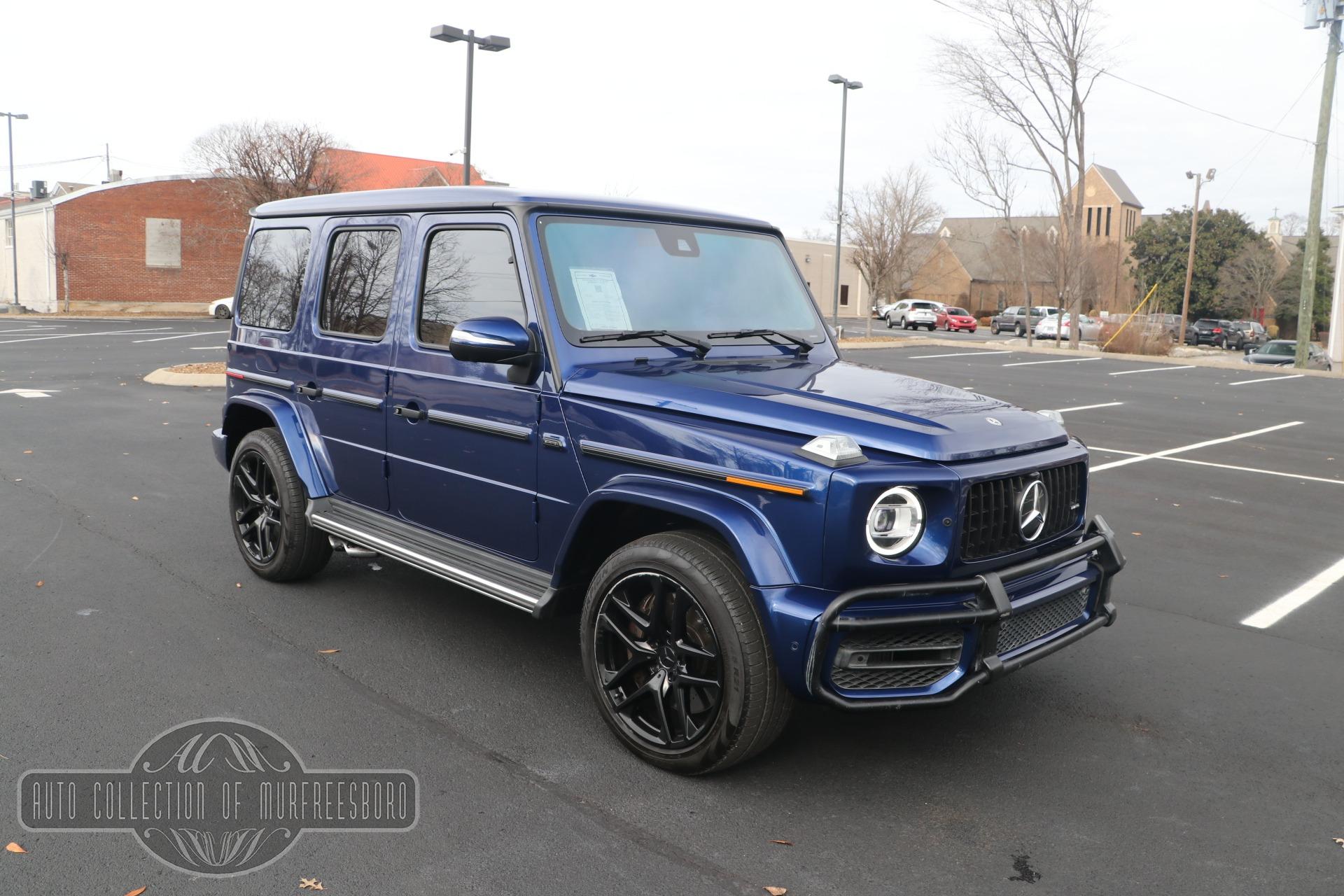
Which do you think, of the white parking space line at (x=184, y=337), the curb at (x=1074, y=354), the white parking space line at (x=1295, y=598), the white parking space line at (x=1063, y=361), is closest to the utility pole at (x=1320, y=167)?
the curb at (x=1074, y=354)

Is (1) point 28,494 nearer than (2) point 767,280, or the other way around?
(2) point 767,280

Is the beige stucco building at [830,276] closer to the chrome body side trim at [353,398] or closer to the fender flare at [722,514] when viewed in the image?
the chrome body side trim at [353,398]

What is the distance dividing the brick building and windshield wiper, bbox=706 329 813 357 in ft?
154

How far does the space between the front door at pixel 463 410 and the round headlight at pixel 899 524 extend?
145 cm

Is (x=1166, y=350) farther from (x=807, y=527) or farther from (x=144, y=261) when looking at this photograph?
(x=144, y=261)

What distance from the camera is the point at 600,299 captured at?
433cm

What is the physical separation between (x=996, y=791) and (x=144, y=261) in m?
50.9

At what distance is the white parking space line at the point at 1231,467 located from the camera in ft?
33.0

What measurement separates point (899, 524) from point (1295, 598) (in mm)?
4004

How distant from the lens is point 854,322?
61.9 meters

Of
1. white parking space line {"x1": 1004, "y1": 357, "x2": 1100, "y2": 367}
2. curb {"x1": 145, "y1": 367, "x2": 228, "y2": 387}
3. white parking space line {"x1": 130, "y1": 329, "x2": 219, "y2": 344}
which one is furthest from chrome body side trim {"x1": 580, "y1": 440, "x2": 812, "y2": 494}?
white parking space line {"x1": 130, "y1": 329, "x2": 219, "y2": 344}

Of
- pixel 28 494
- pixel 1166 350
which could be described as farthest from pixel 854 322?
pixel 28 494

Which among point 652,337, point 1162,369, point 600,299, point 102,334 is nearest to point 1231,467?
point 652,337

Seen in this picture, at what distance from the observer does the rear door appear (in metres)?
4.90
